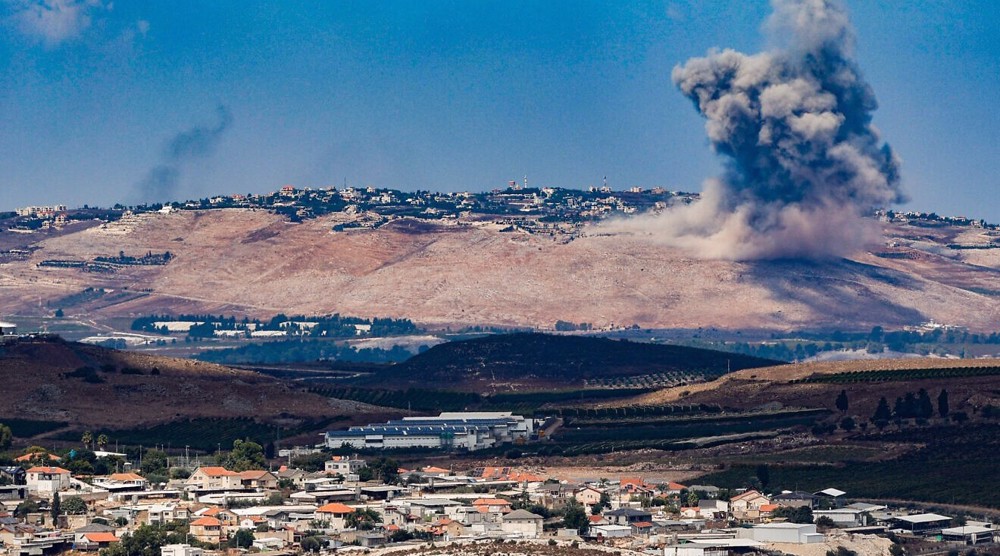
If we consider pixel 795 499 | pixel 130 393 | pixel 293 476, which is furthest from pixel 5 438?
pixel 795 499

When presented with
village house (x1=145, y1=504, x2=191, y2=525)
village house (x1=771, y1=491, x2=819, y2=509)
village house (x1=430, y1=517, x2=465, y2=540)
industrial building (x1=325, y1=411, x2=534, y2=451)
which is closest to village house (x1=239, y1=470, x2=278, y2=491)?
village house (x1=145, y1=504, x2=191, y2=525)

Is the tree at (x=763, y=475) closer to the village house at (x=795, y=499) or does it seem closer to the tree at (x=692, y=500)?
the village house at (x=795, y=499)

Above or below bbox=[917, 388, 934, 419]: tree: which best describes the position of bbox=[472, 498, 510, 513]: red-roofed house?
below

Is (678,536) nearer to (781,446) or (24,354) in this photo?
(781,446)

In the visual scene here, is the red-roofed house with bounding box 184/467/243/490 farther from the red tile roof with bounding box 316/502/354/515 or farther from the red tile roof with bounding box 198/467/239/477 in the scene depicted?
the red tile roof with bounding box 316/502/354/515

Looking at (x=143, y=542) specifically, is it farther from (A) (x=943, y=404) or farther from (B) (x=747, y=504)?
(A) (x=943, y=404)
